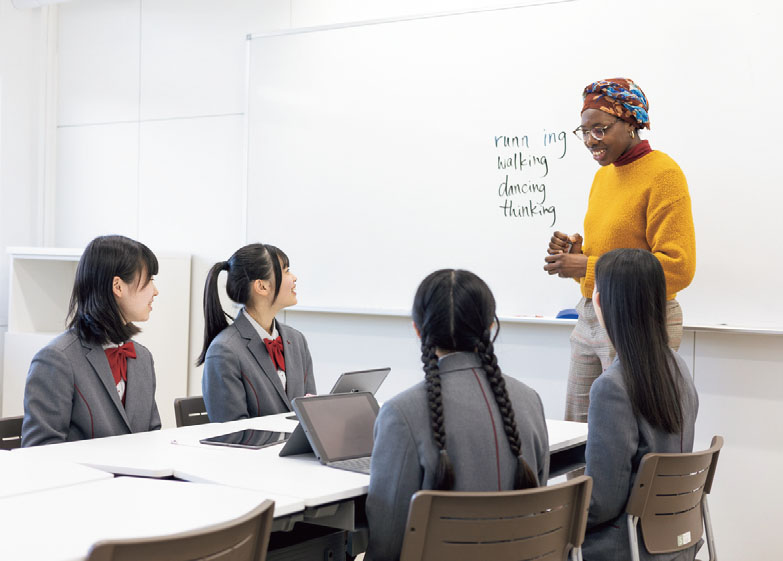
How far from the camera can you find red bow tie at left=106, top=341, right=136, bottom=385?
2.58 meters

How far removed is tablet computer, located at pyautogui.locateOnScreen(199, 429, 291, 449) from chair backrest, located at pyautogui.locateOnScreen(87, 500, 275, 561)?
796 millimetres

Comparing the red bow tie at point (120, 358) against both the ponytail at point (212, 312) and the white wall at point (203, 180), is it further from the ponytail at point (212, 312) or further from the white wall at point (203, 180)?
the white wall at point (203, 180)

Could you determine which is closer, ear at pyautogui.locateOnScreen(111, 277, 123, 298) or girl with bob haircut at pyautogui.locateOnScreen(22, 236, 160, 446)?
girl with bob haircut at pyautogui.locateOnScreen(22, 236, 160, 446)

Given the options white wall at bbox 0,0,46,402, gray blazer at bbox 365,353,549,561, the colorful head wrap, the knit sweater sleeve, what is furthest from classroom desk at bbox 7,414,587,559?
white wall at bbox 0,0,46,402

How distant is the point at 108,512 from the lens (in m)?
1.55

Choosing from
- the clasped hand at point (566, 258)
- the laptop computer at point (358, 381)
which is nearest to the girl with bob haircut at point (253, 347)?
the laptop computer at point (358, 381)

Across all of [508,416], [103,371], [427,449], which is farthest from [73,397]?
[508,416]

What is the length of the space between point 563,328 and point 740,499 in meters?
1.00

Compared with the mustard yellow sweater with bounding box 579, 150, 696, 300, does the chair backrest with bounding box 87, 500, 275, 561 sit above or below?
below

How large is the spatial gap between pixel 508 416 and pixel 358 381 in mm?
888

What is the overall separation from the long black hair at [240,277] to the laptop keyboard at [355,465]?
42.5 inches

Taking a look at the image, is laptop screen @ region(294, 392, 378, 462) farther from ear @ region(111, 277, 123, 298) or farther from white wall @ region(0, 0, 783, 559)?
white wall @ region(0, 0, 783, 559)

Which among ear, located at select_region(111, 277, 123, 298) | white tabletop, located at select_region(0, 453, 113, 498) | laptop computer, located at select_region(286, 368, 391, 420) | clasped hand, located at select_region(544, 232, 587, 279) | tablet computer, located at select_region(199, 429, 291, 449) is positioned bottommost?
tablet computer, located at select_region(199, 429, 291, 449)

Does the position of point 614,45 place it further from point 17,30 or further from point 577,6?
point 17,30
